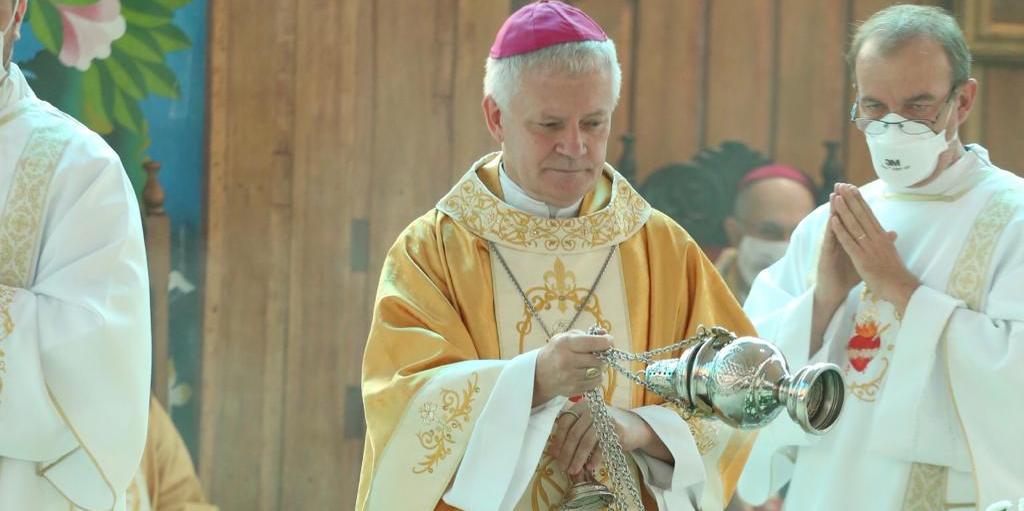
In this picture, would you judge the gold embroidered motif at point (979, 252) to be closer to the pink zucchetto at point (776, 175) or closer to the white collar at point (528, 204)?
the white collar at point (528, 204)

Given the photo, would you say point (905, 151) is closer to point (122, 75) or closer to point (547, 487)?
point (547, 487)

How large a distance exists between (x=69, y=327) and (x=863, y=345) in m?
2.05

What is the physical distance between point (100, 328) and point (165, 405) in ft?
8.04

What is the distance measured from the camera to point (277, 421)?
6180mm

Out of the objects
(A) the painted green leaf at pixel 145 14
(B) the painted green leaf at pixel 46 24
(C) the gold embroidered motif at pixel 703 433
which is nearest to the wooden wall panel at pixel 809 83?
(A) the painted green leaf at pixel 145 14

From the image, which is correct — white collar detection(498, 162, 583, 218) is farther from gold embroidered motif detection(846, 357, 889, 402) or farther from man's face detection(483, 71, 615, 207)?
gold embroidered motif detection(846, 357, 889, 402)

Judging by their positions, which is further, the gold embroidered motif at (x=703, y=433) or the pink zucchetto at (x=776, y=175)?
the pink zucchetto at (x=776, y=175)

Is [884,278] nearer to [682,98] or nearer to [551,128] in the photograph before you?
[551,128]

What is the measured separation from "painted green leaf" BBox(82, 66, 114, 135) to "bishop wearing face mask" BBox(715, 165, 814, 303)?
2.53m

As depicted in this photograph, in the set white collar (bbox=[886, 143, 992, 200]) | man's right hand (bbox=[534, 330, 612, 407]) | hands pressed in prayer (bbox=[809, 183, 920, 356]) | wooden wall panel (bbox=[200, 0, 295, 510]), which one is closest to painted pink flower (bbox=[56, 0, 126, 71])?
wooden wall panel (bbox=[200, 0, 295, 510])

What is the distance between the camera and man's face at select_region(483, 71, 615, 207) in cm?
358

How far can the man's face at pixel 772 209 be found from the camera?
6.82 metres

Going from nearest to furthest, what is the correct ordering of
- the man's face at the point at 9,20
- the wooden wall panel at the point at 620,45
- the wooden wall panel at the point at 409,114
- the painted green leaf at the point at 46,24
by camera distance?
the man's face at the point at 9,20 < the painted green leaf at the point at 46,24 < the wooden wall panel at the point at 409,114 < the wooden wall panel at the point at 620,45

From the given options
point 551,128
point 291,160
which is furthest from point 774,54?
point 551,128
